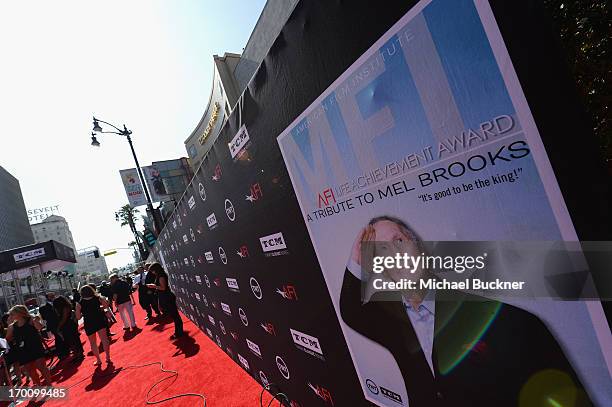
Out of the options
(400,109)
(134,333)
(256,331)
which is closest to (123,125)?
(134,333)

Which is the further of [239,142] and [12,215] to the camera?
[12,215]

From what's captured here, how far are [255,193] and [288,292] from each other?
3.21ft

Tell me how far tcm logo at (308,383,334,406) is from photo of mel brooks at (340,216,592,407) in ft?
3.17

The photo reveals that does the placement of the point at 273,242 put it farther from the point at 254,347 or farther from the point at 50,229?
the point at 50,229

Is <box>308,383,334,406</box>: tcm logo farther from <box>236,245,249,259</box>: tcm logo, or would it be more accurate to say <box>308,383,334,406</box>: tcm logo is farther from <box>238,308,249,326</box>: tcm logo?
<box>238,308,249,326</box>: tcm logo

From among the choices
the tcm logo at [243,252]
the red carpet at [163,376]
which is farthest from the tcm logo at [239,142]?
the red carpet at [163,376]

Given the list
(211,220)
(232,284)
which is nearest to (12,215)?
(211,220)

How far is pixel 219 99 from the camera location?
67.5 ft

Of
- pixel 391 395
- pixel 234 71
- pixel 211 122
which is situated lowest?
pixel 391 395

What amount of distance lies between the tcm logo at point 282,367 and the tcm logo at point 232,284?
1219 millimetres

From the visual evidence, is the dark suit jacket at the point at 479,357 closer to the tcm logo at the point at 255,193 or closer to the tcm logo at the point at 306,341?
the tcm logo at the point at 306,341

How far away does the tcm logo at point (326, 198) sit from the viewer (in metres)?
1.92

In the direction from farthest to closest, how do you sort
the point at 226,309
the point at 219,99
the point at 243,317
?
the point at 219,99 → the point at 226,309 → the point at 243,317

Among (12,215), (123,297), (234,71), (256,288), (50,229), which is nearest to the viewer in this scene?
(256,288)
